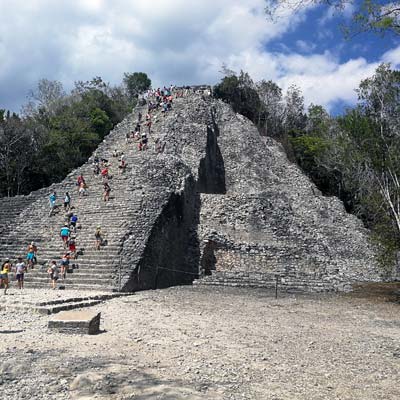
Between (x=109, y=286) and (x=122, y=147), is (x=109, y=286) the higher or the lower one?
the lower one

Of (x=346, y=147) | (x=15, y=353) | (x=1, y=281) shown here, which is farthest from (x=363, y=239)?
(x=15, y=353)

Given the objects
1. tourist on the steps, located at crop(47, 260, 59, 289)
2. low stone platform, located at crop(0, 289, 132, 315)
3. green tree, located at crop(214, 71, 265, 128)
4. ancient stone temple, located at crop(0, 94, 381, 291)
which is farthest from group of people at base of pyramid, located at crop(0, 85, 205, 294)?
green tree, located at crop(214, 71, 265, 128)

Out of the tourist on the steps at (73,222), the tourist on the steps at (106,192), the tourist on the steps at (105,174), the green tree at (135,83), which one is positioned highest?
the green tree at (135,83)

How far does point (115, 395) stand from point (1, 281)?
9604 mm

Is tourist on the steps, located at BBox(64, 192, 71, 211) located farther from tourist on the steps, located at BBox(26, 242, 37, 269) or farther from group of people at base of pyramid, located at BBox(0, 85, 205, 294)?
tourist on the steps, located at BBox(26, 242, 37, 269)

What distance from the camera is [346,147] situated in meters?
16.0

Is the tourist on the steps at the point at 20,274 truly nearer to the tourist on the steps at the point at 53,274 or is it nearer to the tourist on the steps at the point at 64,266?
the tourist on the steps at the point at 53,274

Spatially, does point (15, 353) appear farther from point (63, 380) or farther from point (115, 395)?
point (115, 395)

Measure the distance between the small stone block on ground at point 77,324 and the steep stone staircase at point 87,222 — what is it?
4848 millimetres

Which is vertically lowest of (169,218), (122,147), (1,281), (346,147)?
(1,281)

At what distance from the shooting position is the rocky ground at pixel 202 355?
4945 mm

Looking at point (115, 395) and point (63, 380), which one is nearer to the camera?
point (115, 395)

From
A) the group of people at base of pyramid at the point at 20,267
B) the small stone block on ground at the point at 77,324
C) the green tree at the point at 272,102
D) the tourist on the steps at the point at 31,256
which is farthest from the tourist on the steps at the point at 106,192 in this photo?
the green tree at the point at 272,102

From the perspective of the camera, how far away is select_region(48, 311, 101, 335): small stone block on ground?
7.18 m
